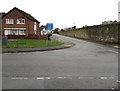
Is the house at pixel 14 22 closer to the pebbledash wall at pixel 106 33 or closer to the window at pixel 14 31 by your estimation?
the window at pixel 14 31

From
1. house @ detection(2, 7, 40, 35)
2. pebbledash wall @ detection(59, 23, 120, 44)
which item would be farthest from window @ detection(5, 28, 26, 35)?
pebbledash wall @ detection(59, 23, 120, 44)

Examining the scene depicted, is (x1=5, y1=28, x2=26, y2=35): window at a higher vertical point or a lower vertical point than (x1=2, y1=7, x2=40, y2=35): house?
lower

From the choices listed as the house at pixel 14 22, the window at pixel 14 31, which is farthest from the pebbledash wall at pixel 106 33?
the window at pixel 14 31

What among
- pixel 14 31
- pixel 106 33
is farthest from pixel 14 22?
pixel 106 33

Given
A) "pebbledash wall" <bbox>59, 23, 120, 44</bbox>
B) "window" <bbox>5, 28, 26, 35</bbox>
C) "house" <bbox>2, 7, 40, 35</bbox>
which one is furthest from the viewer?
"window" <bbox>5, 28, 26, 35</bbox>

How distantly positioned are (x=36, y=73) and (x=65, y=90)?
2.01 metres

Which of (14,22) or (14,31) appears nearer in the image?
(14,22)

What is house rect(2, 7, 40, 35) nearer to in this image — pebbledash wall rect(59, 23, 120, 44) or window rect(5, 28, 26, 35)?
window rect(5, 28, 26, 35)

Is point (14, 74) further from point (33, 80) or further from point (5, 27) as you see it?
point (5, 27)

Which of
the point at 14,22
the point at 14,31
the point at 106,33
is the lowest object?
the point at 106,33

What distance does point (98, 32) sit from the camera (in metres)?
24.2

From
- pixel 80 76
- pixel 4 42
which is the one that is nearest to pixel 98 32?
pixel 4 42

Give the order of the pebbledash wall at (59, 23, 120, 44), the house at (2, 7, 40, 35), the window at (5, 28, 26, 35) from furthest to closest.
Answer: the window at (5, 28, 26, 35) < the house at (2, 7, 40, 35) < the pebbledash wall at (59, 23, 120, 44)

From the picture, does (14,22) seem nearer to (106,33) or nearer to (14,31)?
(14,31)
